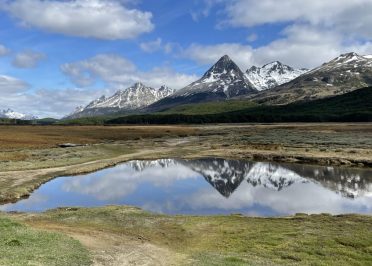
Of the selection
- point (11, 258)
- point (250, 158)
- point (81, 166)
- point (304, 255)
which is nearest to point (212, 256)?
point (304, 255)

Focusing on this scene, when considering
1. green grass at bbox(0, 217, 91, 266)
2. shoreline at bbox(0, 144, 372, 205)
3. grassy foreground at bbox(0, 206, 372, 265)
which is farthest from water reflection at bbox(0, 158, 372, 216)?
green grass at bbox(0, 217, 91, 266)

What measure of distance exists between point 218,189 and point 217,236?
33.2 m

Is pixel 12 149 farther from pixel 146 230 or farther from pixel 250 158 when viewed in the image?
pixel 146 230

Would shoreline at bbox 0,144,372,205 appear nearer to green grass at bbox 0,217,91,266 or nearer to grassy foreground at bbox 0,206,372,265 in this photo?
grassy foreground at bbox 0,206,372,265

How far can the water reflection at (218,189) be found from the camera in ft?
186

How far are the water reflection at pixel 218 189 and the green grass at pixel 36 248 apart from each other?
21.3 m

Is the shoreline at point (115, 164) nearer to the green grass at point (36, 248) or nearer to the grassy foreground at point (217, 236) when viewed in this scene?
the grassy foreground at point (217, 236)

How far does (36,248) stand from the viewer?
29062 millimetres

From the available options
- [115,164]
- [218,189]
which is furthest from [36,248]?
[115,164]

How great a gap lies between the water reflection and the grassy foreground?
9.28 m

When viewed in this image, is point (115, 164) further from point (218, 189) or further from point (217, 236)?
A: point (217, 236)

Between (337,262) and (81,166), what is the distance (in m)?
63.6

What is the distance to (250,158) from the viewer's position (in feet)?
351

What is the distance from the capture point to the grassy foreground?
31203 millimetres
